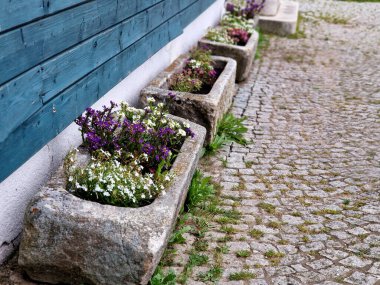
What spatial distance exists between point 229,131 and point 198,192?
162 cm

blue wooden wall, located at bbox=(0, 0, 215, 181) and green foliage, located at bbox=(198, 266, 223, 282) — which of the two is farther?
green foliage, located at bbox=(198, 266, 223, 282)

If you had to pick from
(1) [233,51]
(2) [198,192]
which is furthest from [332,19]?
(2) [198,192]

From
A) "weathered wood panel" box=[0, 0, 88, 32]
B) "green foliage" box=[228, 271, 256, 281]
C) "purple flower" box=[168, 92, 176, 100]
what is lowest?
"green foliage" box=[228, 271, 256, 281]

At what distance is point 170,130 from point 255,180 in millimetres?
1167

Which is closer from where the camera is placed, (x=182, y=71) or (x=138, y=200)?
(x=138, y=200)

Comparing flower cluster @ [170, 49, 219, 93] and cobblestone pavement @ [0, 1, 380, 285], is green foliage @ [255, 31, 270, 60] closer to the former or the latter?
cobblestone pavement @ [0, 1, 380, 285]

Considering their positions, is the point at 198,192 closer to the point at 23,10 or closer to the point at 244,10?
the point at 23,10

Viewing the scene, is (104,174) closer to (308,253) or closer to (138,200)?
(138,200)

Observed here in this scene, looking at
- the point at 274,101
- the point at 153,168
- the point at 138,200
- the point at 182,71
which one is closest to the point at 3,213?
the point at 138,200

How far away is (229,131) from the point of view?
5922mm

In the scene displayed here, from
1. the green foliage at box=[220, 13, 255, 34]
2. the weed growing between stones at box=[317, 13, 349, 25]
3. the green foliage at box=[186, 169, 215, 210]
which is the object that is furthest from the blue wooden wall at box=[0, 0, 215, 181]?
the weed growing between stones at box=[317, 13, 349, 25]

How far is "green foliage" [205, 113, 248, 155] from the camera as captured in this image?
561 cm

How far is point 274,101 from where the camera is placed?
23.9 feet

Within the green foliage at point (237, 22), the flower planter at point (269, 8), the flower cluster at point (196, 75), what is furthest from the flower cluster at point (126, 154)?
the flower planter at point (269, 8)
